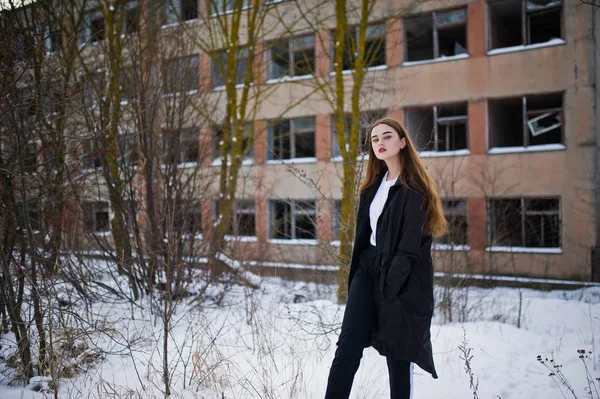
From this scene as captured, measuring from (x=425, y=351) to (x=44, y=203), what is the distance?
14.0ft

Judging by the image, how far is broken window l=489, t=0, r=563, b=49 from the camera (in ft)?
50.7

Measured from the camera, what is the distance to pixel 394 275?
9.36 ft

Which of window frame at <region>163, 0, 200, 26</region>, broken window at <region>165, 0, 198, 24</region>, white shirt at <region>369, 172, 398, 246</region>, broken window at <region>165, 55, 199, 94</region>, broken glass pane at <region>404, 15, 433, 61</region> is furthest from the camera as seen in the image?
broken glass pane at <region>404, 15, 433, 61</region>

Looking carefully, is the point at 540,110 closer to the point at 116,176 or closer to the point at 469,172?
the point at 469,172

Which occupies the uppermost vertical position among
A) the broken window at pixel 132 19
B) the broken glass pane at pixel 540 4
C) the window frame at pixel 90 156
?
the broken glass pane at pixel 540 4

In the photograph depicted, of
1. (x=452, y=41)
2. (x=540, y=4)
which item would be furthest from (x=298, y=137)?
(x=540, y=4)

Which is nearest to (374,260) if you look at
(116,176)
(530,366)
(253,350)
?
(253,350)

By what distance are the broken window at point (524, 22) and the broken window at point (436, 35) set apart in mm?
1021

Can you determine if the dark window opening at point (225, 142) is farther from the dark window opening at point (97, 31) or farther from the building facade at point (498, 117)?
the dark window opening at point (97, 31)

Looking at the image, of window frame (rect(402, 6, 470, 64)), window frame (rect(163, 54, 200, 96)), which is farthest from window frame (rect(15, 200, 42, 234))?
window frame (rect(402, 6, 470, 64))

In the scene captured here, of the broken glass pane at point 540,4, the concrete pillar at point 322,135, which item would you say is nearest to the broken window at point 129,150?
the concrete pillar at point 322,135

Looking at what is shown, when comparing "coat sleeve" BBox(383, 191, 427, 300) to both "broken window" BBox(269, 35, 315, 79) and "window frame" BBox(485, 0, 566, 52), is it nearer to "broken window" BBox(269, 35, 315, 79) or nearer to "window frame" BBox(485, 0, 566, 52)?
"window frame" BBox(485, 0, 566, 52)

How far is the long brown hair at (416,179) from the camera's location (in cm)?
296

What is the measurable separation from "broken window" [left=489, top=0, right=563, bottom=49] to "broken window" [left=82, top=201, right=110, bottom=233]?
1354 centimetres
